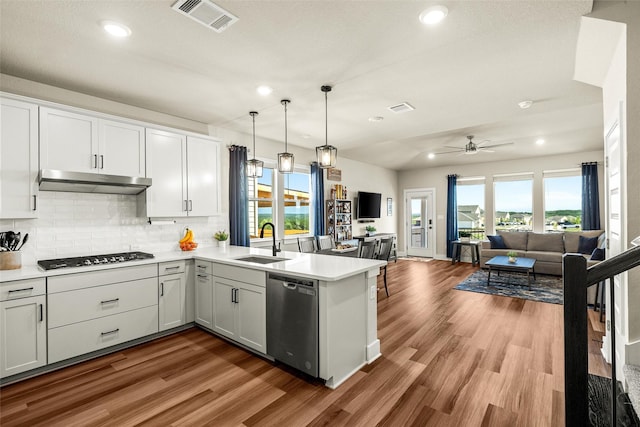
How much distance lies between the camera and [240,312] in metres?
3.05

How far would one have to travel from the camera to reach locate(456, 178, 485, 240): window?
8.45 metres

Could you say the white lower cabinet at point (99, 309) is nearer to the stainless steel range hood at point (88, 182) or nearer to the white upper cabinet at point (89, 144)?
the stainless steel range hood at point (88, 182)

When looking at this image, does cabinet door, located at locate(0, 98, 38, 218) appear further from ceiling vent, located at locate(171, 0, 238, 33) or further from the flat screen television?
the flat screen television

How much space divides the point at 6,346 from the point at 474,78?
4.70 metres

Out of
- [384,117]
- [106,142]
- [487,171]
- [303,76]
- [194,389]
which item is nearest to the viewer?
[194,389]

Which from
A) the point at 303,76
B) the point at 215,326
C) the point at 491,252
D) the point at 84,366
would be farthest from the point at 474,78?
the point at 491,252

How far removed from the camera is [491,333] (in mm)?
3477

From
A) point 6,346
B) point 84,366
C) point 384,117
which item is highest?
point 384,117

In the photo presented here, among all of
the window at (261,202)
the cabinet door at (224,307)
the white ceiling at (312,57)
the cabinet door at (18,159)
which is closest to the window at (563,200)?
the white ceiling at (312,57)

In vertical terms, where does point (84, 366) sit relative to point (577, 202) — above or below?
below

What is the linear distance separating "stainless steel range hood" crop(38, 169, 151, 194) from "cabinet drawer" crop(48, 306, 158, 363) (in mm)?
1311

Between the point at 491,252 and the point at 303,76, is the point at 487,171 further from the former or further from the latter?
the point at 303,76

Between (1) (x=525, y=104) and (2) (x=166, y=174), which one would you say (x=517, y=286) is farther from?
(2) (x=166, y=174)

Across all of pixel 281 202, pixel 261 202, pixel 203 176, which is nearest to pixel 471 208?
pixel 281 202
